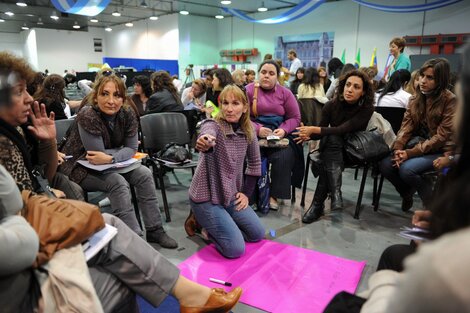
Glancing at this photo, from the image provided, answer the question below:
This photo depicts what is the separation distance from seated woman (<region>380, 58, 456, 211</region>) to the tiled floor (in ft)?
1.21

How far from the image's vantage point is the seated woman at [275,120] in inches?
125

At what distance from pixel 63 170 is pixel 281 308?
172 centimetres

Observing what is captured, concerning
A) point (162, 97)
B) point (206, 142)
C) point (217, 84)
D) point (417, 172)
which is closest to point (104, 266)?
point (206, 142)

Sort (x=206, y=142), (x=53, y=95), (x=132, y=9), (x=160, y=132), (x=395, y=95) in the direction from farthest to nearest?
(x=132, y=9)
(x=395, y=95)
(x=53, y=95)
(x=160, y=132)
(x=206, y=142)

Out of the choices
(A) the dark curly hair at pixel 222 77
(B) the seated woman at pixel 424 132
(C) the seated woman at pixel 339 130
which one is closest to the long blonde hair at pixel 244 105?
(C) the seated woman at pixel 339 130

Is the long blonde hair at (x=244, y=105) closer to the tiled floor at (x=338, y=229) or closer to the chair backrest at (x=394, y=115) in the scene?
the tiled floor at (x=338, y=229)

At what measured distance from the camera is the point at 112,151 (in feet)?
8.50

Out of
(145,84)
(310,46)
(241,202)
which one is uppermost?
(310,46)

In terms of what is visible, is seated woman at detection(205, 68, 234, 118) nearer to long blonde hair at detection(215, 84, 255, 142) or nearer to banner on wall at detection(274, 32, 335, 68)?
long blonde hair at detection(215, 84, 255, 142)

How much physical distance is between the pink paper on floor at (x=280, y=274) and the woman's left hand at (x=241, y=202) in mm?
272

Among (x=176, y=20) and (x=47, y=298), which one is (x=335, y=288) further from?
(x=176, y=20)

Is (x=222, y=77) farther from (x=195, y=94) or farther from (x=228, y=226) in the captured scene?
(x=228, y=226)

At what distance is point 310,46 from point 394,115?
28.1 feet

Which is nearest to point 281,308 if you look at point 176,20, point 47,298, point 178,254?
point 178,254
